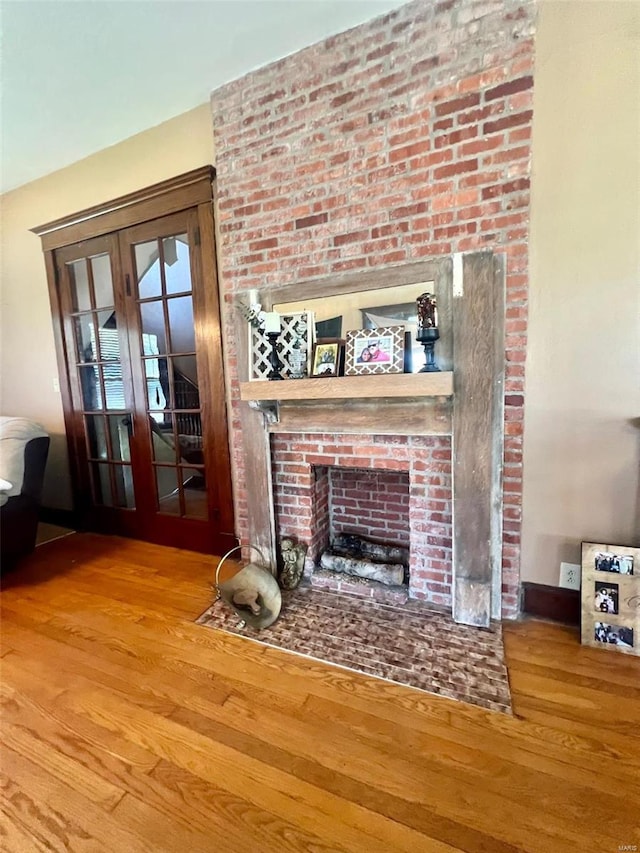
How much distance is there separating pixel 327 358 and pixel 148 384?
1.50m

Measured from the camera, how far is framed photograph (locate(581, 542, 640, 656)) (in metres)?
1.49

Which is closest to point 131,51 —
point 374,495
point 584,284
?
point 584,284

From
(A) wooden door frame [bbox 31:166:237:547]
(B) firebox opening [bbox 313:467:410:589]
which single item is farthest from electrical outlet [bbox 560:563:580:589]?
(A) wooden door frame [bbox 31:166:237:547]

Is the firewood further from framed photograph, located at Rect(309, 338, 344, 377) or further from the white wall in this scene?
framed photograph, located at Rect(309, 338, 344, 377)

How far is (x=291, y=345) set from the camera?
1.93m

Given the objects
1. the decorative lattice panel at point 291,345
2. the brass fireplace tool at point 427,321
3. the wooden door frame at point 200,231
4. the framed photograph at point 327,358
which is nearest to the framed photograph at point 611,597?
the brass fireplace tool at point 427,321

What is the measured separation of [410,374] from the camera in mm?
1562

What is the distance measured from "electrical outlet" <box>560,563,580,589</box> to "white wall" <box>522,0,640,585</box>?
0.04 meters

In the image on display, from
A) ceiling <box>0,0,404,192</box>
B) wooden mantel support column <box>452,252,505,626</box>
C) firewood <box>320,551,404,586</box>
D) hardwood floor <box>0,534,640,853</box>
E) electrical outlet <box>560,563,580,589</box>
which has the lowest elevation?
hardwood floor <box>0,534,640,853</box>

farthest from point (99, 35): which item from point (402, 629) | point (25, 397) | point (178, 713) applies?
point (402, 629)

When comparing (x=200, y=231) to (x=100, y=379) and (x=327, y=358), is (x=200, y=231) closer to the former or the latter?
(x=327, y=358)

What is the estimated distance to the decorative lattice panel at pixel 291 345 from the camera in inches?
74.8

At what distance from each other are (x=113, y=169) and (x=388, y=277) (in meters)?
2.19

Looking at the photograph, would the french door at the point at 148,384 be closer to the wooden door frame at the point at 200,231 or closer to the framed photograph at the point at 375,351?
the wooden door frame at the point at 200,231
